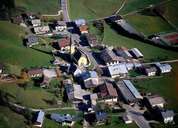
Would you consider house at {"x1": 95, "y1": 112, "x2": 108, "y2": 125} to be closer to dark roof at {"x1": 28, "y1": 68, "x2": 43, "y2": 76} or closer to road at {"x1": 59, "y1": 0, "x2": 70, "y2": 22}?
dark roof at {"x1": 28, "y1": 68, "x2": 43, "y2": 76}

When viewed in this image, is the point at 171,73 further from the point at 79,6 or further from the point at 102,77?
the point at 79,6

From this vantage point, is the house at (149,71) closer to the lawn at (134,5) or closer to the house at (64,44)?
the house at (64,44)

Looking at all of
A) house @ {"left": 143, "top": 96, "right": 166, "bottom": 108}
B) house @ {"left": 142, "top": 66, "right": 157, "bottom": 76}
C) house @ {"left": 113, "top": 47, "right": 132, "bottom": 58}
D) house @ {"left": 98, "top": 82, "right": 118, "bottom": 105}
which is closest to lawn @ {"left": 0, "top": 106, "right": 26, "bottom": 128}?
house @ {"left": 98, "top": 82, "right": 118, "bottom": 105}

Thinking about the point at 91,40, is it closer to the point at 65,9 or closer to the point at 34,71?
the point at 34,71

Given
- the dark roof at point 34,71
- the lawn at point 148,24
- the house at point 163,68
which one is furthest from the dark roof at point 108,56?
the lawn at point 148,24

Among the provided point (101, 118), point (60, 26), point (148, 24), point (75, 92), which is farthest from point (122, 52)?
point (101, 118)

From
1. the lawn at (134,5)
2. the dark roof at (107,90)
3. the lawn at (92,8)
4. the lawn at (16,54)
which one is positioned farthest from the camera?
the lawn at (134,5)
